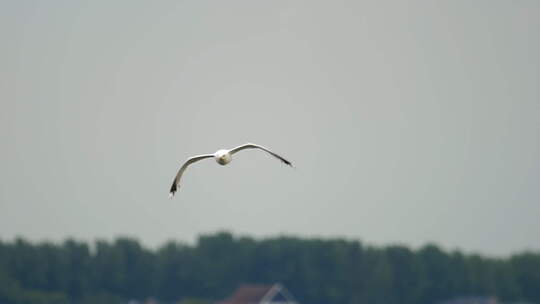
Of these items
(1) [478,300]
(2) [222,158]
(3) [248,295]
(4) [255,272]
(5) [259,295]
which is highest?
(4) [255,272]

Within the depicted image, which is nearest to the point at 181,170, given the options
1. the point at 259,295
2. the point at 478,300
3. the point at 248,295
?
the point at 478,300

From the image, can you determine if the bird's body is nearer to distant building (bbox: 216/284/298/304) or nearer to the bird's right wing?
the bird's right wing

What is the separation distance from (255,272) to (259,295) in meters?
20.0

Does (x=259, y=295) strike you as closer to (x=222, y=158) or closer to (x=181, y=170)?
(x=181, y=170)

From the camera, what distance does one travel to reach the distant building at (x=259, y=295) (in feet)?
534

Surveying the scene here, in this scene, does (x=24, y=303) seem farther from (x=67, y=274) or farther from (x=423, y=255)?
(x=423, y=255)

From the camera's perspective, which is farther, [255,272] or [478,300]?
[255,272]

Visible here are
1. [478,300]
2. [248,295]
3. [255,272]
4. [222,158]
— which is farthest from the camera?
[255,272]

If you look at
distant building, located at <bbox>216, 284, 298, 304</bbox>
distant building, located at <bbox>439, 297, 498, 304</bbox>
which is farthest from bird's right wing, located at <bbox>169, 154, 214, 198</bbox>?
distant building, located at <bbox>439, 297, 498, 304</bbox>

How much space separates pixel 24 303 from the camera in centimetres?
15925

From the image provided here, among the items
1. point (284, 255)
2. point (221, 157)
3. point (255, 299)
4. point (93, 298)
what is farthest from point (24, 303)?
point (221, 157)

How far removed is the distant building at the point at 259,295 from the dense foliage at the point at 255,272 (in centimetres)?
512

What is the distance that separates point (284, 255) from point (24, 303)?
1570 inches

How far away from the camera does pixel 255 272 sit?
183375 mm
